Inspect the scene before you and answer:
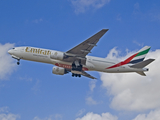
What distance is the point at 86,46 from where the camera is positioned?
4772cm

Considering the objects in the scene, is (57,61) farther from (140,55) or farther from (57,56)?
(140,55)

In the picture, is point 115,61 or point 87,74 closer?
point 115,61

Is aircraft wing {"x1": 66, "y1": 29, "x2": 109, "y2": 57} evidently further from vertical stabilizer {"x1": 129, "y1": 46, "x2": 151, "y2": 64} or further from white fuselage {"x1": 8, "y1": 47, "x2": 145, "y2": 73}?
vertical stabilizer {"x1": 129, "y1": 46, "x2": 151, "y2": 64}

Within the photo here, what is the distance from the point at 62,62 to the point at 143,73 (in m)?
17.4

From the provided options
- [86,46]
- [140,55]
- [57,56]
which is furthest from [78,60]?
[140,55]

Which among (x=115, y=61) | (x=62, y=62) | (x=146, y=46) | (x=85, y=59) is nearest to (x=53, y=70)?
(x=62, y=62)

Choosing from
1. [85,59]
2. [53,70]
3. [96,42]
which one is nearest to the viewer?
[96,42]

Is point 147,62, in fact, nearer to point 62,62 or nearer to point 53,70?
point 62,62

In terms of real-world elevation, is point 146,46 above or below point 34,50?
above

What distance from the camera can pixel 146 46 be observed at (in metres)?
57.2

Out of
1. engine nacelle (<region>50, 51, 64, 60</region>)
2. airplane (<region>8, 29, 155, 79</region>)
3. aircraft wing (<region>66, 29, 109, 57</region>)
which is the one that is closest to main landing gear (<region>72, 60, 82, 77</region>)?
airplane (<region>8, 29, 155, 79</region>)

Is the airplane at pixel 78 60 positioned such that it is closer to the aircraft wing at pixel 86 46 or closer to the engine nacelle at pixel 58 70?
the aircraft wing at pixel 86 46

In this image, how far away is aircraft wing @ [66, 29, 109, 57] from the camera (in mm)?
44312

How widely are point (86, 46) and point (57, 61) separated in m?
7.30
